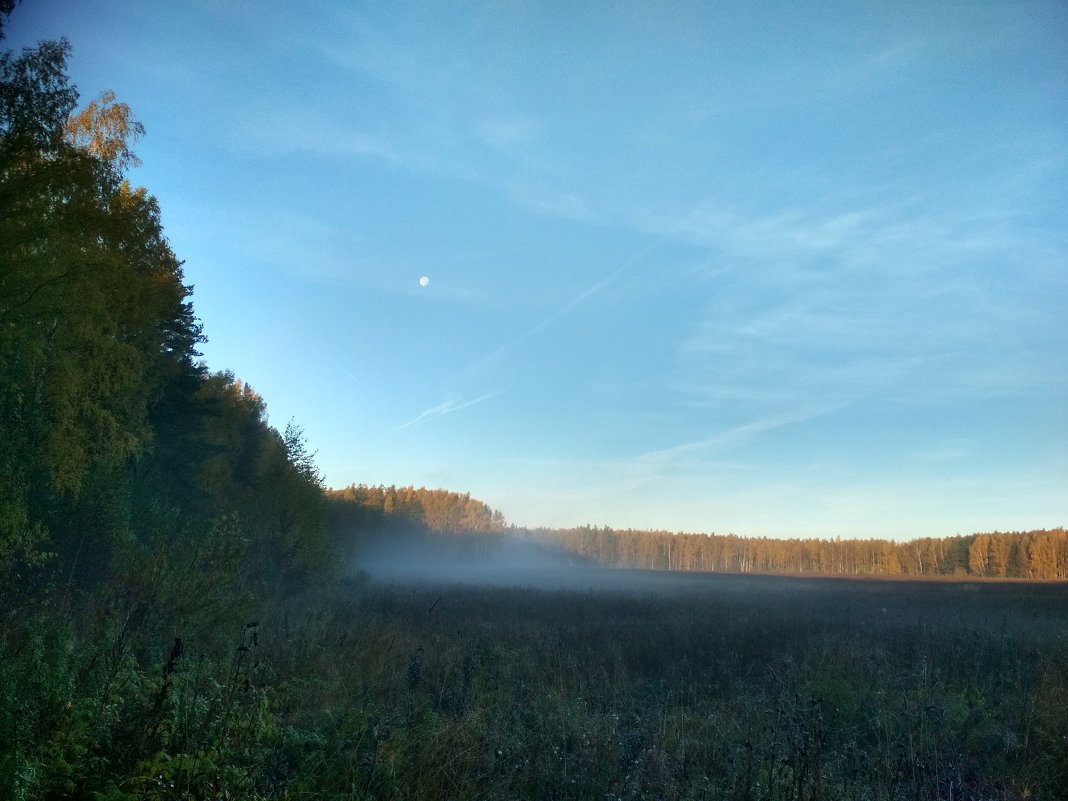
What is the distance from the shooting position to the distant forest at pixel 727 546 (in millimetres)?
88188

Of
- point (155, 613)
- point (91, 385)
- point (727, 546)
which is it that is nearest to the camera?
point (155, 613)

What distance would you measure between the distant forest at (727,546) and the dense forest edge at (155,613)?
127 feet

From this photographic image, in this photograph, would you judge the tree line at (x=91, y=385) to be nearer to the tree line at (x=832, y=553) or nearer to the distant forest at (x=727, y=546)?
the distant forest at (x=727, y=546)

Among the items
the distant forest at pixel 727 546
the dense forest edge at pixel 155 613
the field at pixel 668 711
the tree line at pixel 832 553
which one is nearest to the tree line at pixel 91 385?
the dense forest edge at pixel 155 613

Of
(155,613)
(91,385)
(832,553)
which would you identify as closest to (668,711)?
(155,613)

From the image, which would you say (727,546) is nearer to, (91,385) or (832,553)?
(832,553)

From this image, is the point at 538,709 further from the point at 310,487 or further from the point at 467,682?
the point at 310,487

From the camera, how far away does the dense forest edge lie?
3871mm

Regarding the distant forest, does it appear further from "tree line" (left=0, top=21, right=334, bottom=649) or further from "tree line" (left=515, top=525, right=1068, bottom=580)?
"tree line" (left=0, top=21, right=334, bottom=649)

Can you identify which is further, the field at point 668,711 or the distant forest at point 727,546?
the distant forest at point 727,546

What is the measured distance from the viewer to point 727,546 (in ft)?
481

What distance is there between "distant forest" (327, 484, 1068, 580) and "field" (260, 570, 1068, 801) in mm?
46797

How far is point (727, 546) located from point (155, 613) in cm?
15151

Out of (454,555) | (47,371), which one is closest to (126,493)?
(47,371)
